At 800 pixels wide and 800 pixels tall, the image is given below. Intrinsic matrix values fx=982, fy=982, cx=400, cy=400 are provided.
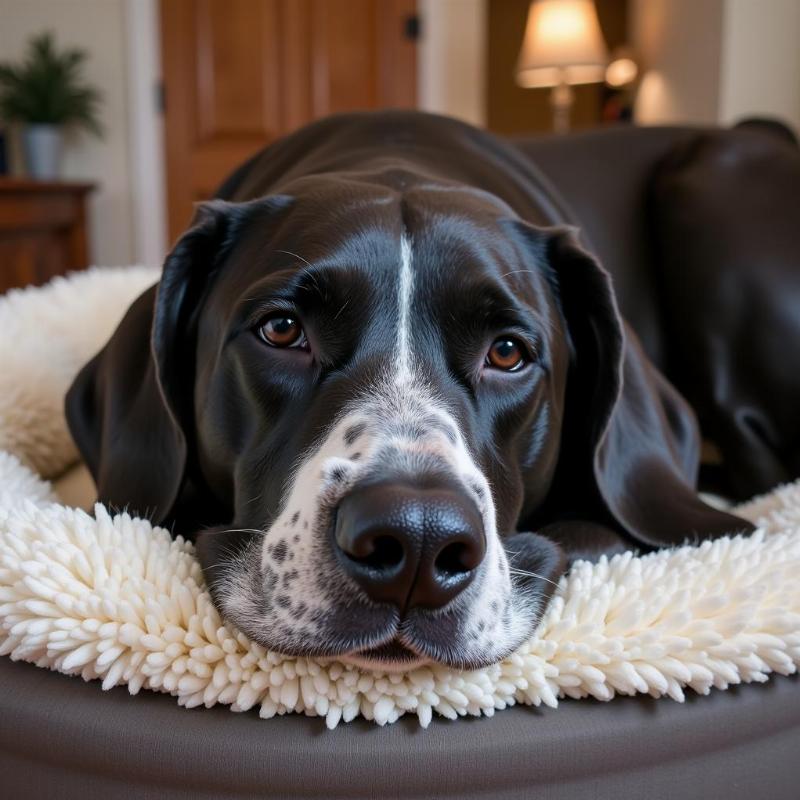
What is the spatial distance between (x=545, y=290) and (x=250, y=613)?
662mm

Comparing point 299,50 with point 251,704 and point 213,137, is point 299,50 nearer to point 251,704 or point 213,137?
point 213,137

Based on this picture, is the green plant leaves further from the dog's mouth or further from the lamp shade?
the dog's mouth

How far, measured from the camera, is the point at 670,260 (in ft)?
7.48

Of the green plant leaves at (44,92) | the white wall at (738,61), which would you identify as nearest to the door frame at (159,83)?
the green plant leaves at (44,92)

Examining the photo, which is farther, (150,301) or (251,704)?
(150,301)

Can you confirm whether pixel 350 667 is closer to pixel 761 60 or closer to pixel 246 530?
pixel 246 530

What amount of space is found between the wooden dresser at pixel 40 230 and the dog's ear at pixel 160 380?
3.35 meters

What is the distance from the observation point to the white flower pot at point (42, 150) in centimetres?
536

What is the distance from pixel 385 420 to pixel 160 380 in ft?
1.41

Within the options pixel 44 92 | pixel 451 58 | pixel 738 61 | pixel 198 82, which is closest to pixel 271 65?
pixel 198 82

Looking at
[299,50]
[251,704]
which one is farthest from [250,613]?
[299,50]

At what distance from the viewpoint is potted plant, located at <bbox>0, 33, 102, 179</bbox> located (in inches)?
210

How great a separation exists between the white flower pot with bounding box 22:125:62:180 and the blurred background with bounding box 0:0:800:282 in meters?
0.01

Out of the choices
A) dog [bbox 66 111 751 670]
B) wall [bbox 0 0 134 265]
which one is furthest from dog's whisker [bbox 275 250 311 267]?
wall [bbox 0 0 134 265]
